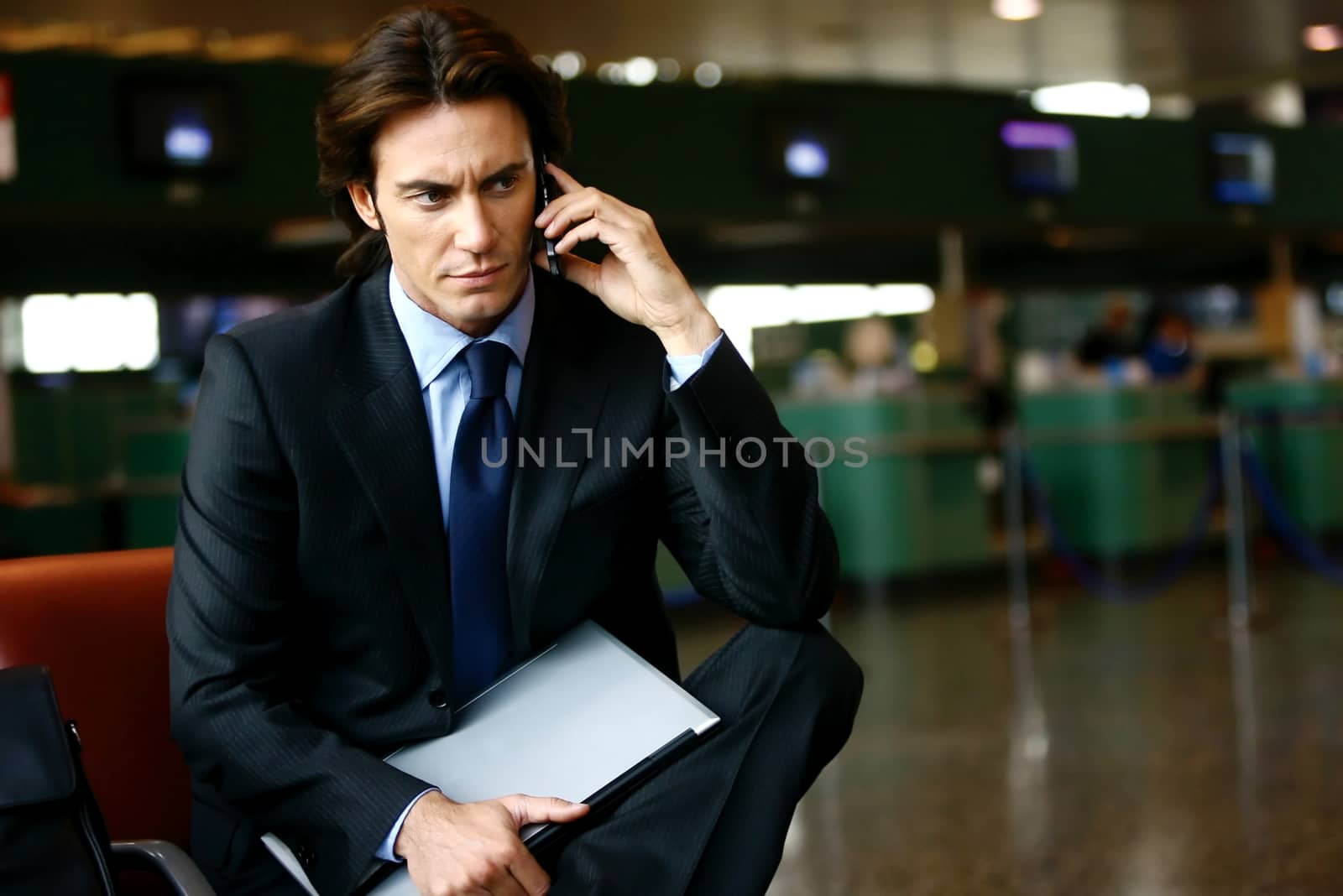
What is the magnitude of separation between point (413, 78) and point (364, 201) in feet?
0.68

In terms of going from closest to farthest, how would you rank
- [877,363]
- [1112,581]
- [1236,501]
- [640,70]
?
[1236,501] < [1112,581] < [877,363] < [640,70]

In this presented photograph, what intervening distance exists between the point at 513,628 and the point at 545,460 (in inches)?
7.6

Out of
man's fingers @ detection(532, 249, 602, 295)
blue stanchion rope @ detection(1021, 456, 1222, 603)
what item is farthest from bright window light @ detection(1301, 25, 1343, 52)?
man's fingers @ detection(532, 249, 602, 295)

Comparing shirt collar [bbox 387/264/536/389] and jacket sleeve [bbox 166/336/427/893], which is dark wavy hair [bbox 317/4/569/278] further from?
jacket sleeve [bbox 166/336/427/893]

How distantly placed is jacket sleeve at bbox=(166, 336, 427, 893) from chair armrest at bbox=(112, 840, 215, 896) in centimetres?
8

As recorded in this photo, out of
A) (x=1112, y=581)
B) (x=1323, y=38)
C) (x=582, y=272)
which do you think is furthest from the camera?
(x=1323, y=38)

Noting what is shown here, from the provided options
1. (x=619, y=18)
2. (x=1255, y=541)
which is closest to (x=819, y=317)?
(x=1255, y=541)

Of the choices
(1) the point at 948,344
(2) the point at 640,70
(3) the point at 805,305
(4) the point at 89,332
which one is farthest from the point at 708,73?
(4) the point at 89,332

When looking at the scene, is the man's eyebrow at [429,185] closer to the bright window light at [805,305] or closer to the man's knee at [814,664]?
the man's knee at [814,664]

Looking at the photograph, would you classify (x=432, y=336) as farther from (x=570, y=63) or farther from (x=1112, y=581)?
(x=570, y=63)

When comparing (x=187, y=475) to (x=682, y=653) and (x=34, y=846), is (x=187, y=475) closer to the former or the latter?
(x=34, y=846)

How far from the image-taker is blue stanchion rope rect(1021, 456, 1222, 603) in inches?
268

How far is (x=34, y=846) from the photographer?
4.34 ft

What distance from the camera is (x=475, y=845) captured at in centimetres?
141
